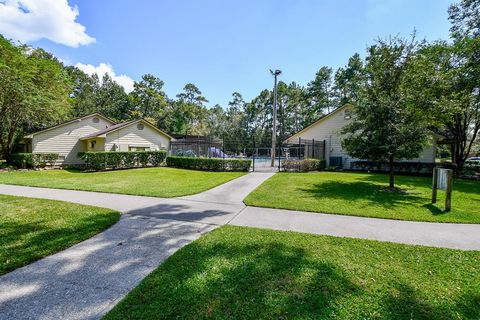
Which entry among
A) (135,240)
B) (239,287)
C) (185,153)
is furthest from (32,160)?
(239,287)

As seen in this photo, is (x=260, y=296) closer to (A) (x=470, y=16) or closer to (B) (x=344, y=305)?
(B) (x=344, y=305)

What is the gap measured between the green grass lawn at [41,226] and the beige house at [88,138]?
1400 centimetres

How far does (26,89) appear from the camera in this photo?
672 inches

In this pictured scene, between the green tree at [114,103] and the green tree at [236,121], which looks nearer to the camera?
the green tree at [114,103]

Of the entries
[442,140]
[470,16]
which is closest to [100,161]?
[442,140]

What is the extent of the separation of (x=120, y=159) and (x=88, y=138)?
5.08 meters

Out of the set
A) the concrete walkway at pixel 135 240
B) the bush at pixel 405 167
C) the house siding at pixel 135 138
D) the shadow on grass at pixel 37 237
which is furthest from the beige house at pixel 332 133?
the shadow on grass at pixel 37 237

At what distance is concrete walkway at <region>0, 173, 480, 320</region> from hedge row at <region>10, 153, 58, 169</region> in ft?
39.3

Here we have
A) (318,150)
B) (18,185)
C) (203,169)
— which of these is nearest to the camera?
(18,185)

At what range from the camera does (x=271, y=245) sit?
161 inches

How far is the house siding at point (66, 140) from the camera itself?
61.3 ft

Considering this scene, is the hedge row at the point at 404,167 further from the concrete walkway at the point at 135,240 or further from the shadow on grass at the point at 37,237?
the shadow on grass at the point at 37,237

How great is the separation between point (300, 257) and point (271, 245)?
1.98ft

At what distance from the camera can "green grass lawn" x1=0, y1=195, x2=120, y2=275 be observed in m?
3.61
